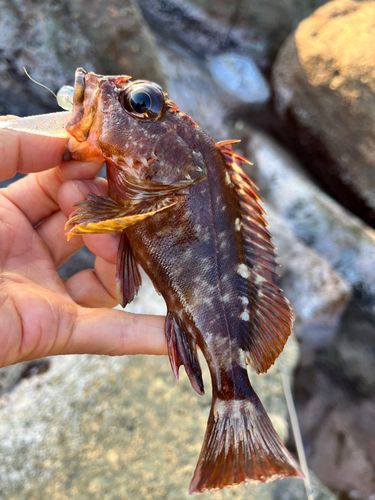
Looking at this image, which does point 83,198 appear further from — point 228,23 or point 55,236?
point 228,23

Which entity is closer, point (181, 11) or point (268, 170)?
point (268, 170)

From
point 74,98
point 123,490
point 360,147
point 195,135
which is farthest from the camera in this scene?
point 360,147

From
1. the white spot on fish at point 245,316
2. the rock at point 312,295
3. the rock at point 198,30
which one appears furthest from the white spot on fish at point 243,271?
the rock at point 198,30

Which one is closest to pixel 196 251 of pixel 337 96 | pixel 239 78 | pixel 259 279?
pixel 259 279

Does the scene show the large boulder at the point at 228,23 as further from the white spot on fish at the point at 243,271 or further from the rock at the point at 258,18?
the white spot on fish at the point at 243,271

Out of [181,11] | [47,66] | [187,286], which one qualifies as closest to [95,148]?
[187,286]

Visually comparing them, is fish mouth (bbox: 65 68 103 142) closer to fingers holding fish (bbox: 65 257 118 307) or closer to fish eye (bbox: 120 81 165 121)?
fish eye (bbox: 120 81 165 121)

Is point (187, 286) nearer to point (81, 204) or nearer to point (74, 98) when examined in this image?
point (81, 204)
